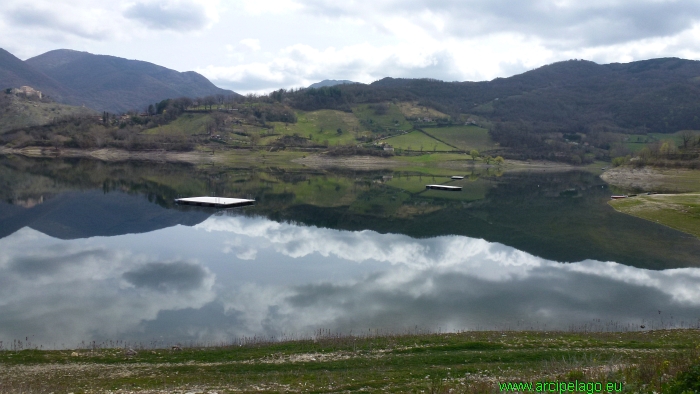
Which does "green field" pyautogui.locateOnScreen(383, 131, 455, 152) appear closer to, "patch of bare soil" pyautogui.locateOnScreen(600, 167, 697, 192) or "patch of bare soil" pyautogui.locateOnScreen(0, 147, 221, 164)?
"patch of bare soil" pyautogui.locateOnScreen(600, 167, 697, 192)

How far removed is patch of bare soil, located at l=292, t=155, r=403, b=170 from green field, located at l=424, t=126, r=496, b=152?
33.6 meters

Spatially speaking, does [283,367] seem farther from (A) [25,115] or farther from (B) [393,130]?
(A) [25,115]

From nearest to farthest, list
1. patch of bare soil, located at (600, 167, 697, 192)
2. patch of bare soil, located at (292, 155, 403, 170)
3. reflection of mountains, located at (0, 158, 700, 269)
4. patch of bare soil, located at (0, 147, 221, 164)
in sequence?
reflection of mountains, located at (0, 158, 700, 269)
patch of bare soil, located at (600, 167, 697, 192)
patch of bare soil, located at (0, 147, 221, 164)
patch of bare soil, located at (292, 155, 403, 170)

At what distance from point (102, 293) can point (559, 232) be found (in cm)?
3502

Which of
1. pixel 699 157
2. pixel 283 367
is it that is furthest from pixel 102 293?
pixel 699 157

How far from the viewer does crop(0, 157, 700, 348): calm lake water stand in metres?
18.6

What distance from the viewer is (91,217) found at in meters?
44.7

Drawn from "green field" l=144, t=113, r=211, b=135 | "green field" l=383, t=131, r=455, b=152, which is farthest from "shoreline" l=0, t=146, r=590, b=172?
"green field" l=144, t=113, r=211, b=135

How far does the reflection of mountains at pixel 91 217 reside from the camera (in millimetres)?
37969

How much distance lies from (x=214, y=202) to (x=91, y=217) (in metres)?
11.8

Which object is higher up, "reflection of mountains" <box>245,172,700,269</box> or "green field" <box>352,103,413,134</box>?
"green field" <box>352,103,413,134</box>

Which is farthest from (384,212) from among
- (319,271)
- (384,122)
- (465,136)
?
(384,122)

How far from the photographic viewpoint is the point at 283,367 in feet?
42.7

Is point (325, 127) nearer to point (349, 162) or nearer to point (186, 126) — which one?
point (349, 162)
